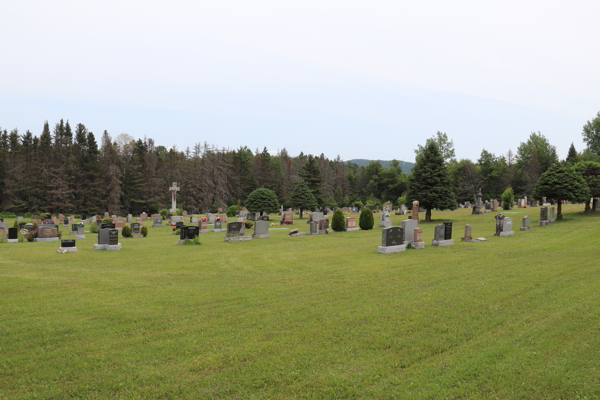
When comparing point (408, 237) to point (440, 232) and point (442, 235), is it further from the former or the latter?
point (442, 235)

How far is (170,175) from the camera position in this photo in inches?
2817

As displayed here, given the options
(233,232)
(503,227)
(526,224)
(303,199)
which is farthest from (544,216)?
(303,199)

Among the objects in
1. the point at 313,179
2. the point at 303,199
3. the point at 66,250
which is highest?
the point at 313,179

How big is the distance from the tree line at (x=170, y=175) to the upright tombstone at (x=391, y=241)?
3040 cm

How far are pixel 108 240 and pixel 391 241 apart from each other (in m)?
12.9

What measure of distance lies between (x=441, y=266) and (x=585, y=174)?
29927mm

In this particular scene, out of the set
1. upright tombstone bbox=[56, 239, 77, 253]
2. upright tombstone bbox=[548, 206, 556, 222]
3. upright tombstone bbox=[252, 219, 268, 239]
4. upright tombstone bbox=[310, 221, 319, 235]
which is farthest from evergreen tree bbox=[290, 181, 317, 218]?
upright tombstone bbox=[56, 239, 77, 253]

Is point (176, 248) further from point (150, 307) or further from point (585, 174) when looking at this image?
point (585, 174)

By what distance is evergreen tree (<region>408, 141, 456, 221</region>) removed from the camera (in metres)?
36.7

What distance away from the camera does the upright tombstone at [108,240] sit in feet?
65.8

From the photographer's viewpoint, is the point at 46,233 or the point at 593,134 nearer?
the point at 46,233

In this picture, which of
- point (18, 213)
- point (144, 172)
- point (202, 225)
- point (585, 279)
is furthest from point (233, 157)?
point (585, 279)

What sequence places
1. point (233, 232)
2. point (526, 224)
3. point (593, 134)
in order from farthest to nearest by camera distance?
point (593, 134)
point (526, 224)
point (233, 232)

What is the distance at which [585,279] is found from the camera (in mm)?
12008
